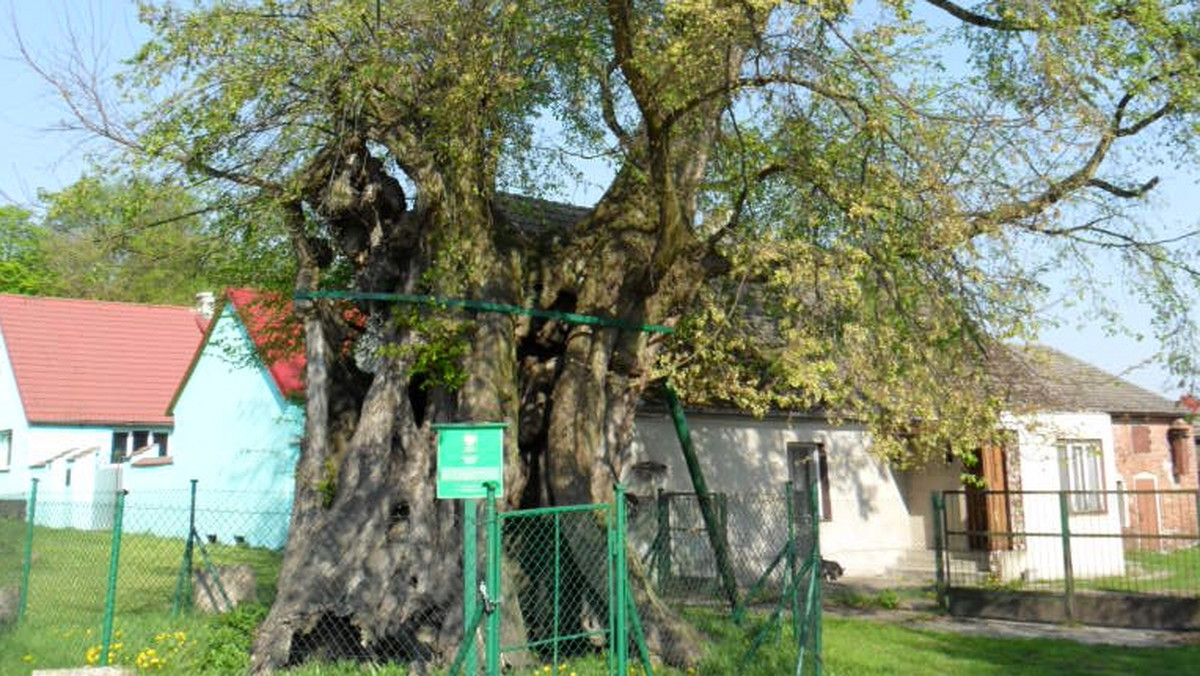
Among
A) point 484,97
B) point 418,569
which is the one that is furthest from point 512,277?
point 418,569

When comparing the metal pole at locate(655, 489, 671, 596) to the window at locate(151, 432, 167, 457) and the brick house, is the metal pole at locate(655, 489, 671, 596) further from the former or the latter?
the window at locate(151, 432, 167, 457)

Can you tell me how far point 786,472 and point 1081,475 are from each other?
286 inches

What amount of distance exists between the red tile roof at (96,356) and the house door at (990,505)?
2163 cm

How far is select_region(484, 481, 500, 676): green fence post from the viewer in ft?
26.1

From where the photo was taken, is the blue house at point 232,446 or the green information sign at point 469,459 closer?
the green information sign at point 469,459

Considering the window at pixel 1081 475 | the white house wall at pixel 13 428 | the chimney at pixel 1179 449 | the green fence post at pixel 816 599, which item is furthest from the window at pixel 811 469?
the white house wall at pixel 13 428

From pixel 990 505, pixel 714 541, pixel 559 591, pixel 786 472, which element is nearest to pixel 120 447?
pixel 786 472

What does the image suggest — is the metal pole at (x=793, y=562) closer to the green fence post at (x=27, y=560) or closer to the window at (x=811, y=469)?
the green fence post at (x=27, y=560)

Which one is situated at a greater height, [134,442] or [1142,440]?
[134,442]

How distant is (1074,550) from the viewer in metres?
21.3

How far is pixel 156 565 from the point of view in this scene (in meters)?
19.4

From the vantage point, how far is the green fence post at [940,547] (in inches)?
666

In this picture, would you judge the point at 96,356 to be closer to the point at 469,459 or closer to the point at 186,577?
the point at 186,577

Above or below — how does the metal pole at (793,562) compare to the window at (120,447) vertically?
below
